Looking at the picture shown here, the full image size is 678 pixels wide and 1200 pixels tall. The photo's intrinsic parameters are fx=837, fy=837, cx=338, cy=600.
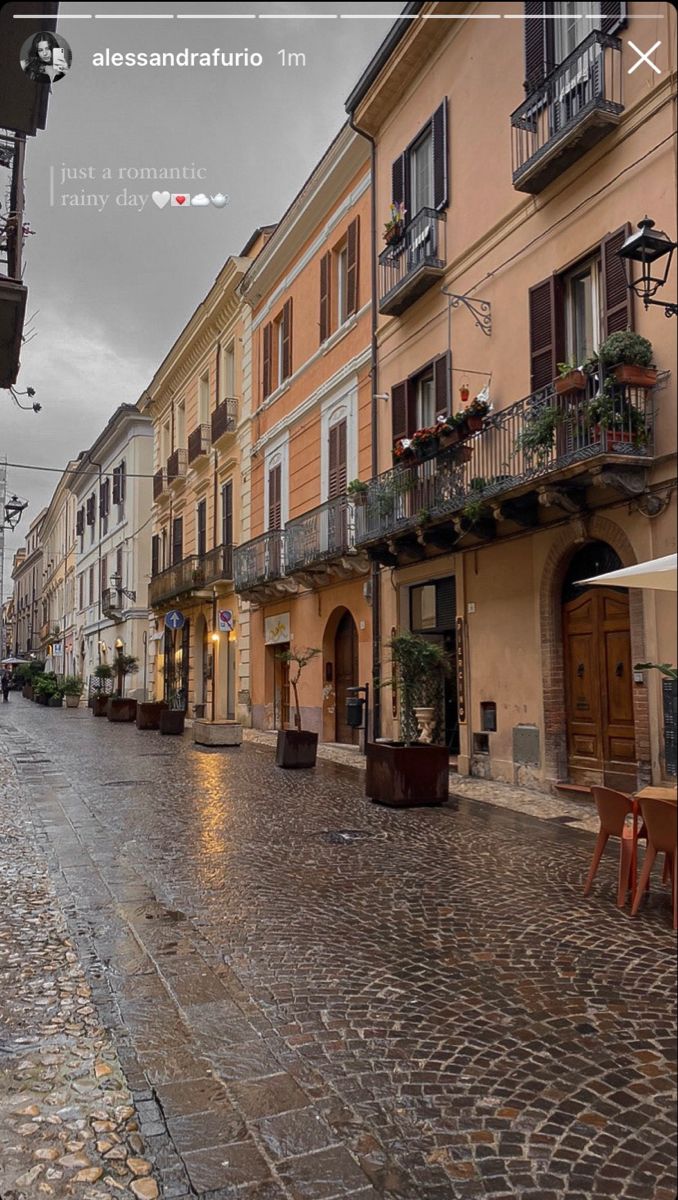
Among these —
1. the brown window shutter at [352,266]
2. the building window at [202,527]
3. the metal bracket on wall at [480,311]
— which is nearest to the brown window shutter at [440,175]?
the metal bracket on wall at [480,311]

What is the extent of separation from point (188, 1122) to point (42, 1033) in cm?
105

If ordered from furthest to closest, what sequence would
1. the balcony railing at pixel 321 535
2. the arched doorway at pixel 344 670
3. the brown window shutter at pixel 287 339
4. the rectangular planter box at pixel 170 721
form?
the rectangular planter box at pixel 170 721 → the brown window shutter at pixel 287 339 → the arched doorway at pixel 344 670 → the balcony railing at pixel 321 535

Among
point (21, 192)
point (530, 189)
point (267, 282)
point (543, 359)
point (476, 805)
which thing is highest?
point (267, 282)

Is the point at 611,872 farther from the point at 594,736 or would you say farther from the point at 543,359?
the point at 543,359

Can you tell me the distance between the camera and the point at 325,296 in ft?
56.1

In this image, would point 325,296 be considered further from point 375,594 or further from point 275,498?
point 375,594

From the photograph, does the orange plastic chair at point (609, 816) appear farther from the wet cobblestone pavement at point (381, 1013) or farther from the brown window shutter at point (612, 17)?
the brown window shutter at point (612, 17)

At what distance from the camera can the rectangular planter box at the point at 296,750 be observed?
12500mm

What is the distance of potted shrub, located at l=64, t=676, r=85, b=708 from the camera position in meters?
35.5

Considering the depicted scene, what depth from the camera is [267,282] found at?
20.5m

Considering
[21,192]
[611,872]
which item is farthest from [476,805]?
[21,192]

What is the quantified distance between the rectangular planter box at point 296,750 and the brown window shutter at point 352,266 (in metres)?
8.06

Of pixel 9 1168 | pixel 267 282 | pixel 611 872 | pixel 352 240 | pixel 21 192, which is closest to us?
pixel 9 1168

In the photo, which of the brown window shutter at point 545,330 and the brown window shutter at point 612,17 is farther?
the brown window shutter at point 545,330
